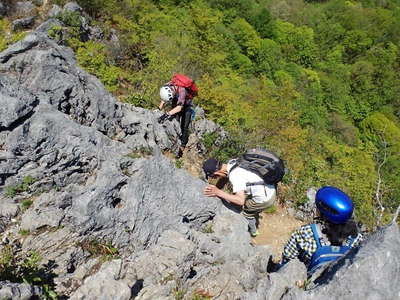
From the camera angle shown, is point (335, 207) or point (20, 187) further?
point (20, 187)

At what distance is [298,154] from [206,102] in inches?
190

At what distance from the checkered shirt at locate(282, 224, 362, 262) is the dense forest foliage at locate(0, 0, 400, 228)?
4.20 metres

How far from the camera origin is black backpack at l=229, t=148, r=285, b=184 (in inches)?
206

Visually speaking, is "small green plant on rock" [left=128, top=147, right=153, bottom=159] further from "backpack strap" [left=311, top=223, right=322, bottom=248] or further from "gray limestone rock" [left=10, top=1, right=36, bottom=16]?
"gray limestone rock" [left=10, top=1, right=36, bottom=16]

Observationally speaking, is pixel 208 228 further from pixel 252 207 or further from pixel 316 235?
pixel 316 235

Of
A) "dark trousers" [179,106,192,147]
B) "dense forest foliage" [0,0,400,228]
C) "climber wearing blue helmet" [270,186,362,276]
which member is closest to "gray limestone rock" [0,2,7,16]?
"dense forest foliage" [0,0,400,228]

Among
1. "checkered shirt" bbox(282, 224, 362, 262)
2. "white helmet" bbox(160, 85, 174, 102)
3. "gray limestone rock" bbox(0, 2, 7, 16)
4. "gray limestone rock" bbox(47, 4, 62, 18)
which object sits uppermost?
"checkered shirt" bbox(282, 224, 362, 262)

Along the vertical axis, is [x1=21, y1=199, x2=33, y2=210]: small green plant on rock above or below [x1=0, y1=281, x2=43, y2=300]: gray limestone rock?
below

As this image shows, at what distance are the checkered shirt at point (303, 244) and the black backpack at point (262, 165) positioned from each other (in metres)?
1.07

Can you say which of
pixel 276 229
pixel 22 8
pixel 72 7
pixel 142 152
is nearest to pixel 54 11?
pixel 72 7

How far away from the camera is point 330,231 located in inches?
159

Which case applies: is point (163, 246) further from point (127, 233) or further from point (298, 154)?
point (298, 154)

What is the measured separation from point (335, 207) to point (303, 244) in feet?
2.25

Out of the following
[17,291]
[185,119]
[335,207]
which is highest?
[335,207]
